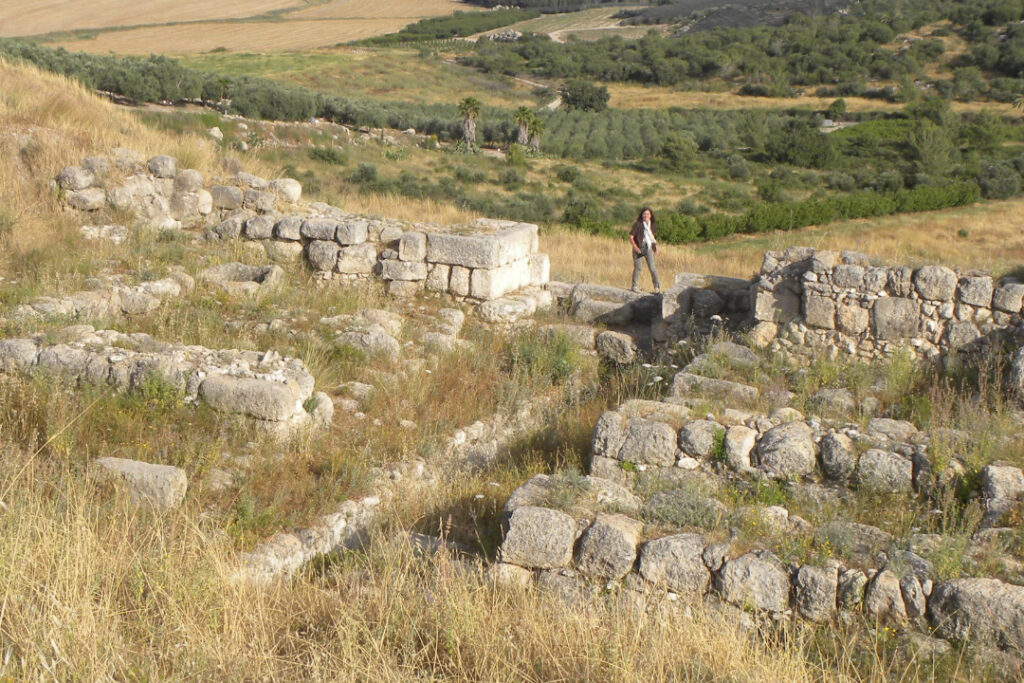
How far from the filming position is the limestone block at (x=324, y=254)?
11030 millimetres

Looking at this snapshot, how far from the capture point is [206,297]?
8.98 m

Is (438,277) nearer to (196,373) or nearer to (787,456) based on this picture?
(196,373)

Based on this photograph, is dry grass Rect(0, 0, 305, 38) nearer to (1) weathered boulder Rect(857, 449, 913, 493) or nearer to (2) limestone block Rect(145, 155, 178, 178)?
(2) limestone block Rect(145, 155, 178, 178)

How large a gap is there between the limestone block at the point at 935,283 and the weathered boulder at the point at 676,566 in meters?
5.35

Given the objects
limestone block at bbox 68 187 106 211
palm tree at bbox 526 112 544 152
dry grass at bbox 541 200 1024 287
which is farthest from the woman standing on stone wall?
palm tree at bbox 526 112 544 152

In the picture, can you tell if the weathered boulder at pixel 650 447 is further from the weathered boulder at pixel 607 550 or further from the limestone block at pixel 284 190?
the limestone block at pixel 284 190

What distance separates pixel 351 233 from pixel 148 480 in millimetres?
6337

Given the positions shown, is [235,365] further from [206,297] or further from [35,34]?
[35,34]

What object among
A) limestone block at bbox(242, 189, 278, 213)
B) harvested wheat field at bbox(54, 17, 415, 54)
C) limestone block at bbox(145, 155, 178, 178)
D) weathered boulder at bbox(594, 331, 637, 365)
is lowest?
weathered boulder at bbox(594, 331, 637, 365)

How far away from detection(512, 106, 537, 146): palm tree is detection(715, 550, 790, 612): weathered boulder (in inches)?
1341

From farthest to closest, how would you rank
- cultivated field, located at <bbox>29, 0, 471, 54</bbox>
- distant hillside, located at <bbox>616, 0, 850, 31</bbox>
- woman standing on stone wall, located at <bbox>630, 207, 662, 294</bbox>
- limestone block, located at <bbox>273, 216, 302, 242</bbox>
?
distant hillside, located at <bbox>616, 0, 850, 31</bbox>, cultivated field, located at <bbox>29, 0, 471, 54</bbox>, woman standing on stone wall, located at <bbox>630, 207, 662, 294</bbox>, limestone block, located at <bbox>273, 216, 302, 242</bbox>

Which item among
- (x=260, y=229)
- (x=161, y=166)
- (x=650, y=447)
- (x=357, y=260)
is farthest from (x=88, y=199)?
(x=650, y=447)

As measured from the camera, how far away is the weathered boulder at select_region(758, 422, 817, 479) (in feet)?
18.0

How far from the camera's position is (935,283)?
8.30m
